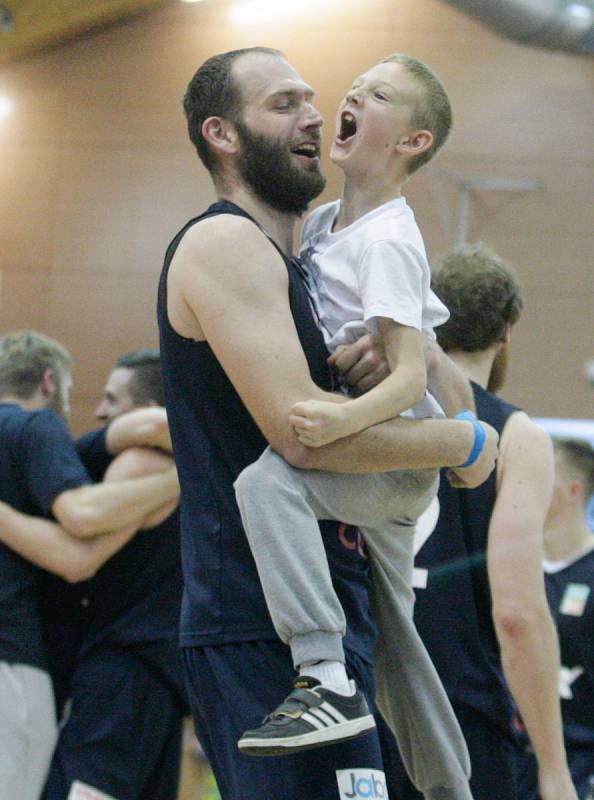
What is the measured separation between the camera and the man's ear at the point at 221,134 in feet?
6.67

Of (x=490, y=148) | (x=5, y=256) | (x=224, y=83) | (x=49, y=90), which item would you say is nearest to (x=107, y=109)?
(x=49, y=90)

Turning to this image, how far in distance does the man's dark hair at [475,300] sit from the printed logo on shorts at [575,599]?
3.89ft

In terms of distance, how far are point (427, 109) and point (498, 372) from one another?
823mm

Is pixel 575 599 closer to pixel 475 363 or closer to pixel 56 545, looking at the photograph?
pixel 475 363

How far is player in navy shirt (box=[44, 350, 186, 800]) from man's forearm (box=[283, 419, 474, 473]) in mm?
1678

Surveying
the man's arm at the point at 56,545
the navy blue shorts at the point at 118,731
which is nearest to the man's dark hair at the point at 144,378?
the man's arm at the point at 56,545

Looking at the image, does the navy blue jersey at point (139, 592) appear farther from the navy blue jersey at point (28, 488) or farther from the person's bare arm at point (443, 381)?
the person's bare arm at point (443, 381)

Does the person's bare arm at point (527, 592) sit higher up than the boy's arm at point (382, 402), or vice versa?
the boy's arm at point (382, 402)

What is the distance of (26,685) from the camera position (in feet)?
10.5

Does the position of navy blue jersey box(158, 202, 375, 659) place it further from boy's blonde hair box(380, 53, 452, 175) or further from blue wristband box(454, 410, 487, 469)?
boy's blonde hair box(380, 53, 452, 175)

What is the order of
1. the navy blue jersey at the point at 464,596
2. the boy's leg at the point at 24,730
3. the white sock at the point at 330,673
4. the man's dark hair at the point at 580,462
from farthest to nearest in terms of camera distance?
the man's dark hair at the point at 580,462
the boy's leg at the point at 24,730
the navy blue jersey at the point at 464,596
the white sock at the point at 330,673

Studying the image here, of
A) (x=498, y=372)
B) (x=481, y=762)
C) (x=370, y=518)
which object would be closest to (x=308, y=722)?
(x=370, y=518)

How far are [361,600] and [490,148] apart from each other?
20.2ft

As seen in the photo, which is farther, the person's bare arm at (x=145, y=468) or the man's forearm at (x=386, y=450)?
the person's bare arm at (x=145, y=468)
